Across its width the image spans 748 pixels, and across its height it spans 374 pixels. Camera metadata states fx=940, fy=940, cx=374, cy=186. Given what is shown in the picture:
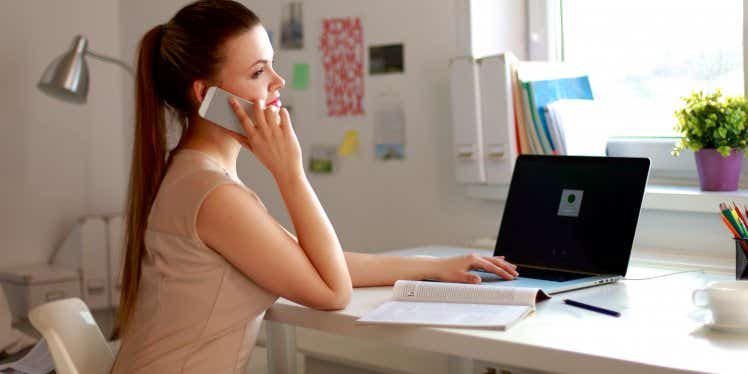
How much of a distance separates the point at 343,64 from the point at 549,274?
1053 millimetres

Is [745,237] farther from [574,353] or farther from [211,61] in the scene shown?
[211,61]

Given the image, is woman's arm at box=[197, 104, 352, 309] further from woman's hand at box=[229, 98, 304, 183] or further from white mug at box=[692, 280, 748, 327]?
white mug at box=[692, 280, 748, 327]

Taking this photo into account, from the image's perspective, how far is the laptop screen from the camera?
1.62 meters

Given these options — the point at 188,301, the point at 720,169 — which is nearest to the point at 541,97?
the point at 720,169

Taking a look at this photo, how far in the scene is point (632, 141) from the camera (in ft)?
7.08

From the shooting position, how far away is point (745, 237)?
4.98ft

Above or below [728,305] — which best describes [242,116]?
above

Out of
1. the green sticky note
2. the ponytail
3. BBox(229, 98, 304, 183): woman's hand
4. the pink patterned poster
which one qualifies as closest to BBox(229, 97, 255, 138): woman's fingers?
BBox(229, 98, 304, 183): woman's hand

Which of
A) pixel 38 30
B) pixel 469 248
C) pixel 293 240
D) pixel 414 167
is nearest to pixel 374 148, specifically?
pixel 414 167

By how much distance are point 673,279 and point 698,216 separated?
32 cm

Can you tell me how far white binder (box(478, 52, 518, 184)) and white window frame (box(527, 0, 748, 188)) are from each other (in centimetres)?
23

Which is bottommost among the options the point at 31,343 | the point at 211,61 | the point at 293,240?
the point at 31,343

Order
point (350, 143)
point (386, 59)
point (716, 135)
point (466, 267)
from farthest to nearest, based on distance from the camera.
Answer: point (350, 143) < point (386, 59) < point (716, 135) < point (466, 267)

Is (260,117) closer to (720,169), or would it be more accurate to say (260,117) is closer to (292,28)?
(720,169)
